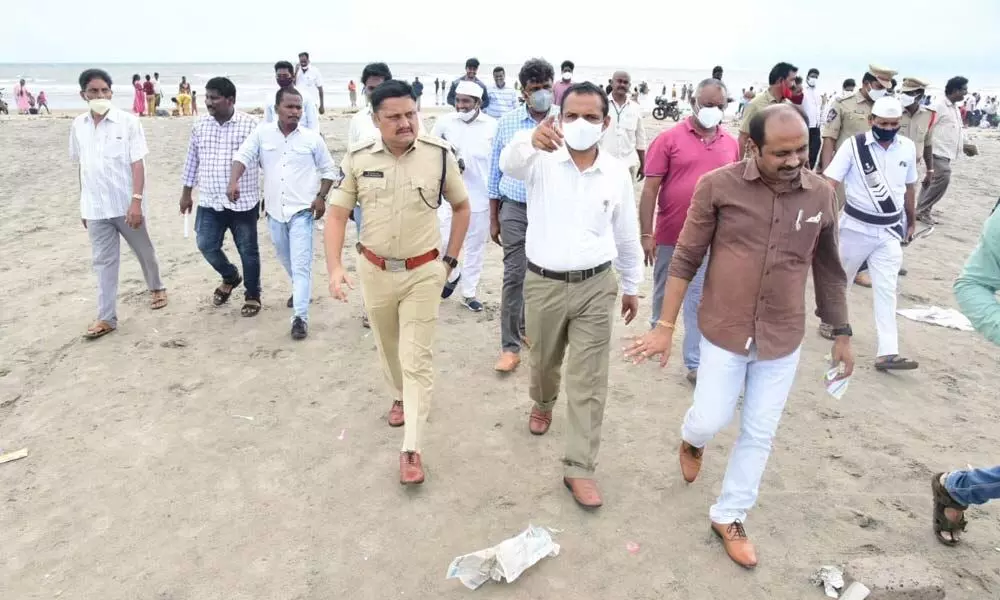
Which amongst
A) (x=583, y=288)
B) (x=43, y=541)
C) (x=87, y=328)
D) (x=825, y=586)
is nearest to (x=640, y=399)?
(x=583, y=288)

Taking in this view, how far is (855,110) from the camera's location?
653 centimetres

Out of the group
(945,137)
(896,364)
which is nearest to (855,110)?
(896,364)

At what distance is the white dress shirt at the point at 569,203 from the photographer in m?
3.21

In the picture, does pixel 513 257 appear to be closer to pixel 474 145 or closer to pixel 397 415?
pixel 397 415

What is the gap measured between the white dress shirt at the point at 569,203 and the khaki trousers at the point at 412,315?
0.66 m

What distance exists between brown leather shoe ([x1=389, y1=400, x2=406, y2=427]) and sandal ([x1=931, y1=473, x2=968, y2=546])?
296cm

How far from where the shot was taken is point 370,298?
361 centimetres

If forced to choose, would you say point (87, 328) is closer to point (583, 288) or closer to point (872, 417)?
point (583, 288)

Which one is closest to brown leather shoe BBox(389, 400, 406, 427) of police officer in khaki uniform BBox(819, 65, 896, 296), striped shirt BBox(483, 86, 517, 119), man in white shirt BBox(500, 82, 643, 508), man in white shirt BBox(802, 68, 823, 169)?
man in white shirt BBox(500, 82, 643, 508)

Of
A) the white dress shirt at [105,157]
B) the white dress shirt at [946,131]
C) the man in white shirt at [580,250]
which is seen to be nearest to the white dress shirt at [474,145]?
the man in white shirt at [580,250]

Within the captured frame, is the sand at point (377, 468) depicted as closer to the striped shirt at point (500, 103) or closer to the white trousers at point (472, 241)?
the white trousers at point (472, 241)

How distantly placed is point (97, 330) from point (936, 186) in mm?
10146

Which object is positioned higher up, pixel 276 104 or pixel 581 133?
pixel 276 104

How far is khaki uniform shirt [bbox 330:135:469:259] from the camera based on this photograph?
3465 mm
